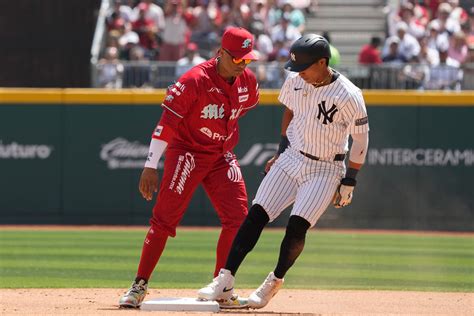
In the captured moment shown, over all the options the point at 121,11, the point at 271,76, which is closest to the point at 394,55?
the point at 271,76

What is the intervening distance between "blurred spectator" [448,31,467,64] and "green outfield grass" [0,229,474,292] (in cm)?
397

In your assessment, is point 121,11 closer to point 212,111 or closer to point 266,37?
point 266,37

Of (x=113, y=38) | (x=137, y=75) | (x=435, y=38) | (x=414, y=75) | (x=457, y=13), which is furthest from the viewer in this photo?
(x=457, y=13)

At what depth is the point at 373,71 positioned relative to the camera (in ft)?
53.4

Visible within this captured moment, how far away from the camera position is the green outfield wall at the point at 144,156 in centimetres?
1558

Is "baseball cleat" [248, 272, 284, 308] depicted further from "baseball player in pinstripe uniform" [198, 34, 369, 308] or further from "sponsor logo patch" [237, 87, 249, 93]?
"sponsor logo patch" [237, 87, 249, 93]

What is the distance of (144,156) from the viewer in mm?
15641

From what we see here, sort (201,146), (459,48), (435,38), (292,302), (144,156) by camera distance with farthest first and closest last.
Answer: (435,38) → (459,48) → (144,156) → (292,302) → (201,146)

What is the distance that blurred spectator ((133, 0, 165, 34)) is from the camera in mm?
18594

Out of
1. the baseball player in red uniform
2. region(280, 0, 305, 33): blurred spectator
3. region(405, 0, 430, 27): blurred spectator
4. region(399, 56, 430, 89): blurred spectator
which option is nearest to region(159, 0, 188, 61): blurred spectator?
region(280, 0, 305, 33): blurred spectator

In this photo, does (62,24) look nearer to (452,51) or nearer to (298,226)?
(452,51)

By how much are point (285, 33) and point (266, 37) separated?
42 centimetres

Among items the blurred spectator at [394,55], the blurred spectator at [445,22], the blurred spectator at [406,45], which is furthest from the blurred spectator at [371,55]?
the blurred spectator at [445,22]

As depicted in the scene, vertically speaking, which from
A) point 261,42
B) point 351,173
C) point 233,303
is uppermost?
point 351,173
